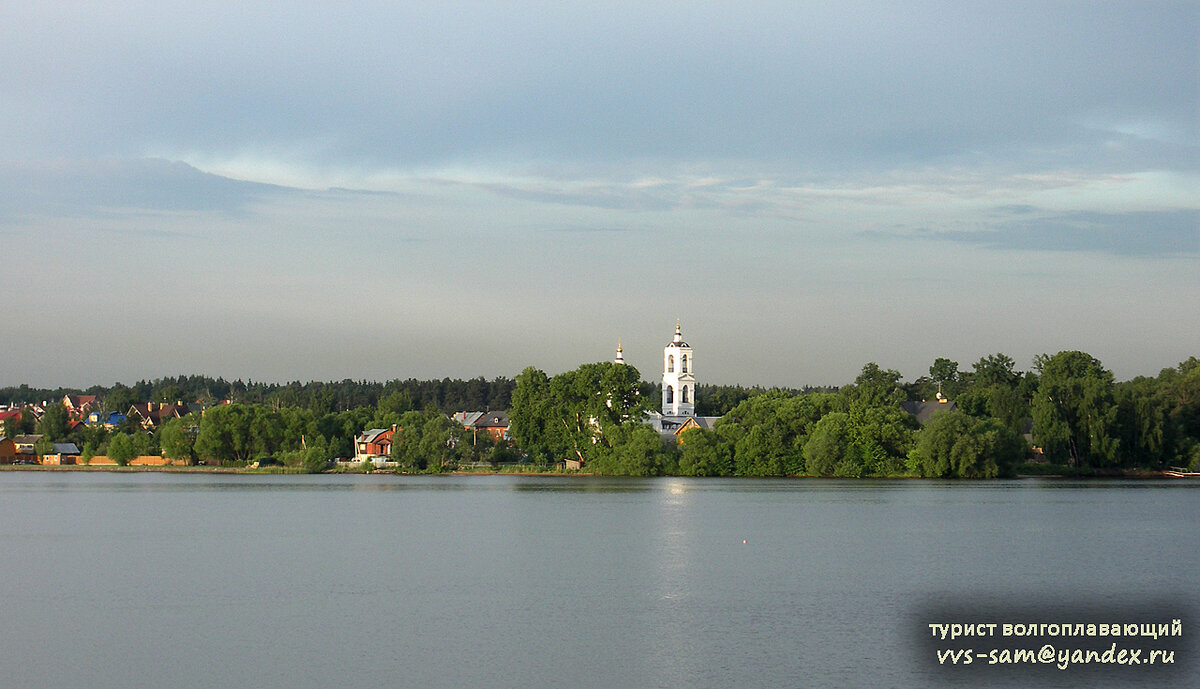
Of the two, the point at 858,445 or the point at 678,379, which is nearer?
the point at 858,445

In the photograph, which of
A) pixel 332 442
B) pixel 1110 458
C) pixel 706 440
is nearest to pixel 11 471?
pixel 332 442

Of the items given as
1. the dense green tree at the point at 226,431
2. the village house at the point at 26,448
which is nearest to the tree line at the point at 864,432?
the dense green tree at the point at 226,431

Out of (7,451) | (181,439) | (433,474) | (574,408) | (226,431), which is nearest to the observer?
(574,408)

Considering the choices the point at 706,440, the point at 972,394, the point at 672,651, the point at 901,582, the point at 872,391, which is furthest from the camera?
the point at 972,394

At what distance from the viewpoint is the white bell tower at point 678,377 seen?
4742 inches

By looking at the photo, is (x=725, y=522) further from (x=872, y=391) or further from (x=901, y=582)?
(x=872, y=391)

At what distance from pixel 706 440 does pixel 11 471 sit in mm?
72414

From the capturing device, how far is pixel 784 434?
82750 mm

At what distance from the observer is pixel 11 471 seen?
116500 millimetres

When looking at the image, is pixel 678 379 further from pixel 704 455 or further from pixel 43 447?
pixel 43 447

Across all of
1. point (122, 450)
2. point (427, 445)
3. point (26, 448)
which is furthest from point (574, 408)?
point (26, 448)

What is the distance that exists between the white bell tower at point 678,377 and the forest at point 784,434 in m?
20.6

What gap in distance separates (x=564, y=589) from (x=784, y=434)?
184ft

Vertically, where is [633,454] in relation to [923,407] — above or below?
below
